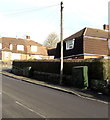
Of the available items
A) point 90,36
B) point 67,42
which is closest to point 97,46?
point 90,36

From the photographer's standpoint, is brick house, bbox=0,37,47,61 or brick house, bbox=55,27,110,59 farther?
brick house, bbox=0,37,47,61

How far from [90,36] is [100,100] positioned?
57.5ft

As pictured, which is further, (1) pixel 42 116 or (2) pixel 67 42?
(2) pixel 67 42

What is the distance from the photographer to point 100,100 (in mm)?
10883

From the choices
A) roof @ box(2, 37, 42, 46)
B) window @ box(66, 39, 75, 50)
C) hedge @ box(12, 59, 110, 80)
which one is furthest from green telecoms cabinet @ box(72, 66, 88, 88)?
roof @ box(2, 37, 42, 46)

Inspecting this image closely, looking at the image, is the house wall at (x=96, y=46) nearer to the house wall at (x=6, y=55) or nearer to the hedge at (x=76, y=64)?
the hedge at (x=76, y=64)

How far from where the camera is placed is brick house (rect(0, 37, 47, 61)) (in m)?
49.8

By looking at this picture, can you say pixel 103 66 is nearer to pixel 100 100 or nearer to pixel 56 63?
pixel 100 100

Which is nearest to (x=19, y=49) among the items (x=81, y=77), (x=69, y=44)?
(x=69, y=44)

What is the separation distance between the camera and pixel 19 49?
53.1m

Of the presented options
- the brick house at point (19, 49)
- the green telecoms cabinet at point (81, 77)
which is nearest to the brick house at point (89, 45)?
the green telecoms cabinet at point (81, 77)

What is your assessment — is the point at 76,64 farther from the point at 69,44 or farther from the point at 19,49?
the point at 19,49

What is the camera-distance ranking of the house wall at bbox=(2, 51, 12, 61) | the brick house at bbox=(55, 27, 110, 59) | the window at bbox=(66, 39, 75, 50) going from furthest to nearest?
the house wall at bbox=(2, 51, 12, 61)
the window at bbox=(66, 39, 75, 50)
the brick house at bbox=(55, 27, 110, 59)

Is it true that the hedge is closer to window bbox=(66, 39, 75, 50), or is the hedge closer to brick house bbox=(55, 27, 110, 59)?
brick house bbox=(55, 27, 110, 59)
